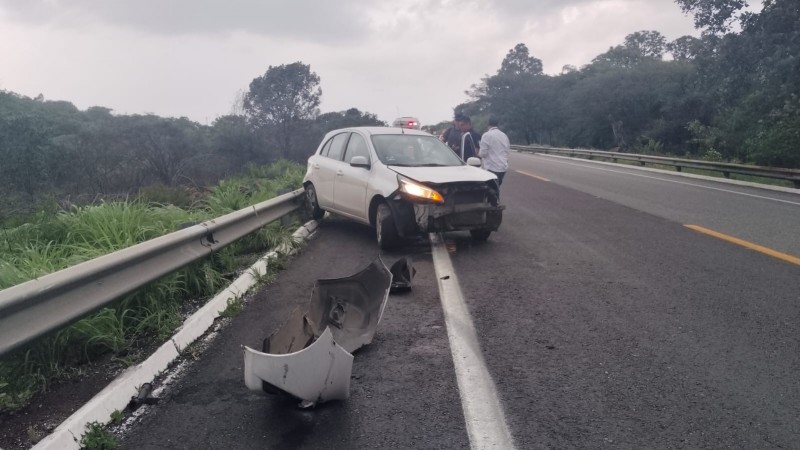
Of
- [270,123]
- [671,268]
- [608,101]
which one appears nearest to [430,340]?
[671,268]

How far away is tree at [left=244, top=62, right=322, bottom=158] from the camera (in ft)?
131

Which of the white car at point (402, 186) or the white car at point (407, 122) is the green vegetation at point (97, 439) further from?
the white car at point (407, 122)

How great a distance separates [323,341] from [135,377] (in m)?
1.34

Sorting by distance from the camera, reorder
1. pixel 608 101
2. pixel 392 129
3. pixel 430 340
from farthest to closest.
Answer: pixel 608 101
pixel 392 129
pixel 430 340

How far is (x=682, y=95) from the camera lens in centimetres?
4472

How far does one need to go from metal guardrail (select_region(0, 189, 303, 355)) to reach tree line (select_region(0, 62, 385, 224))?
12.0 feet

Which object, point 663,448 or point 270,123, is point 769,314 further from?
point 270,123

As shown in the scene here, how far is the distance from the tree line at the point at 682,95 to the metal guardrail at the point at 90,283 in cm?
2418

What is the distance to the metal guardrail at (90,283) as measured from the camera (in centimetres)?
346

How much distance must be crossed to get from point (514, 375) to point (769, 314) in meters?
2.59

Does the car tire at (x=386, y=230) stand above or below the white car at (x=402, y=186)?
below

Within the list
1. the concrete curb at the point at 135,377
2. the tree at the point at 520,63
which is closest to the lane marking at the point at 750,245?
the concrete curb at the point at 135,377

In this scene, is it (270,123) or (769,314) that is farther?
(270,123)

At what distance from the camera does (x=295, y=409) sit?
12.6ft
